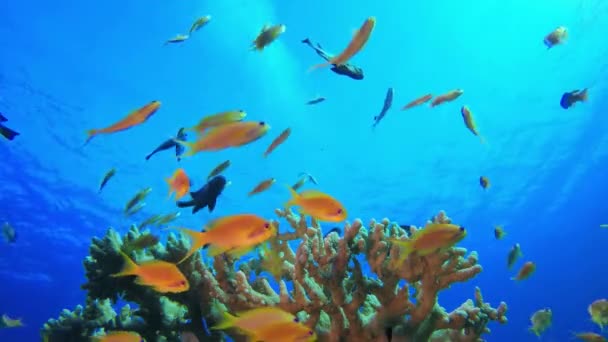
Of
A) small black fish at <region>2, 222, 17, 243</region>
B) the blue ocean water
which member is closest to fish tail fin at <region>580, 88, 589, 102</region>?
the blue ocean water

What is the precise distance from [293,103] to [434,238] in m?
21.8

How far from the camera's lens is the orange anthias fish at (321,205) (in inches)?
124

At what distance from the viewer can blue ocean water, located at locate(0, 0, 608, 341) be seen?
19016mm

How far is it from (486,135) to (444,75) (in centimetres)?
911

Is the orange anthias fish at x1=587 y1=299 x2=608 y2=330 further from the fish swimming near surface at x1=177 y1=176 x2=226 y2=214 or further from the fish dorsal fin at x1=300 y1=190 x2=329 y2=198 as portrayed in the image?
the fish swimming near surface at x1=177 y1=176 x2=226 y2=214

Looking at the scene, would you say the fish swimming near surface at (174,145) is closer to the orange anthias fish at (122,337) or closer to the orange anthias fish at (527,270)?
the orange anthias fish at (122,337)

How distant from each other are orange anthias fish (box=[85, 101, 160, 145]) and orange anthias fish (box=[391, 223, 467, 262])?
2.69 metres

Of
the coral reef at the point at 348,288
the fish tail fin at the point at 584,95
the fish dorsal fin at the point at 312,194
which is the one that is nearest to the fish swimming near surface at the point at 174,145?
the coral reef at the point at 348,288

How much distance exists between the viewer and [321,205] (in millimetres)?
3193

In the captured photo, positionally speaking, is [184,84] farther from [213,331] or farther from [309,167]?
[213,331]

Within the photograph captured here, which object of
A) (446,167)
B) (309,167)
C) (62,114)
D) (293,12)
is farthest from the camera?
(446,167)

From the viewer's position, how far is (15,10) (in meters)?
17.3

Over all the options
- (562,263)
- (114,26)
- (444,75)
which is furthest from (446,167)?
(562,263)

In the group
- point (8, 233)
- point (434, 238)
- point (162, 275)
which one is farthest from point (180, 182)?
point (8, 233)
